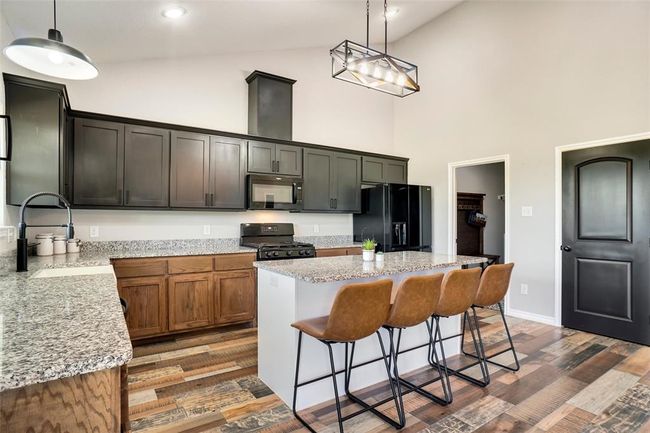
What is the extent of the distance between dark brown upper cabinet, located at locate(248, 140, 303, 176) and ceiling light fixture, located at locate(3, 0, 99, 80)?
236cm

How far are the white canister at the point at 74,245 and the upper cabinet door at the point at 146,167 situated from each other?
1.80 ft

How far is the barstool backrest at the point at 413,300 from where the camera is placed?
85.5 inches

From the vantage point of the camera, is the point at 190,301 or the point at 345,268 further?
the point at 190,301

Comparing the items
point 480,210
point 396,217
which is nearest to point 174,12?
point 396,217

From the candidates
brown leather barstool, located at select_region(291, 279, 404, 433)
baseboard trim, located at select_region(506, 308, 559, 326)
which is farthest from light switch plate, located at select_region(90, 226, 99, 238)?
baseboard trim, located at select_region(506, 308, 559, 326)

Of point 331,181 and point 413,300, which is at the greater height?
point 331,181

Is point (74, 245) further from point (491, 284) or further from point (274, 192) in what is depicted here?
point (491, 284)

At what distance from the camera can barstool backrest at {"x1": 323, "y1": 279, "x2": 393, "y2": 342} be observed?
193cm

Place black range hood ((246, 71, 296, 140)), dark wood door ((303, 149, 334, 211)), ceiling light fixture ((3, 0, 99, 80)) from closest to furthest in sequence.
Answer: ceiling light fixture ((3, 0, 99, 80))
black range hood ((246, 71, 296, 140))
dark wood door ((303, 149, 334, 211))

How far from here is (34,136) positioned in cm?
284

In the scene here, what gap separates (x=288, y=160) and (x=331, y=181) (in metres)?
0.71

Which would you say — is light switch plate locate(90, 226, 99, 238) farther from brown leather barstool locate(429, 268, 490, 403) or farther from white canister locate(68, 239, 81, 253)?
brown leather barstool locate(429, 268, 490, 403)

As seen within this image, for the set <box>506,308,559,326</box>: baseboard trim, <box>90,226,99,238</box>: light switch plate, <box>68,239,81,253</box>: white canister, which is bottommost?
<box>506,308,559,326</box>: baseboard trim

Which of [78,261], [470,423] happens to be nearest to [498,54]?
[470,423]
